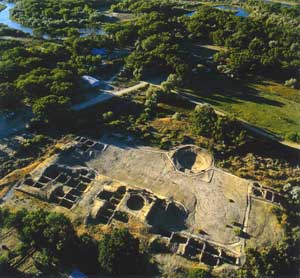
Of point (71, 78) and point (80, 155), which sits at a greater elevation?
point (71, 78)

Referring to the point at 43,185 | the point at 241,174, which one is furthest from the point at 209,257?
the point at 43,185

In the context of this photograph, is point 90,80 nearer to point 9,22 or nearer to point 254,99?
point 254,99

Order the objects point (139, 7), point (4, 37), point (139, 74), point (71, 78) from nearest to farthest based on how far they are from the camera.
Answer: point (71, 78) → point (139, 74) → point (4, 37) → point (139, 7)

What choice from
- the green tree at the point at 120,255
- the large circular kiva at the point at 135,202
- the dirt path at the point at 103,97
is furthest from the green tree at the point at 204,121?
the green tree at the point at 120,255

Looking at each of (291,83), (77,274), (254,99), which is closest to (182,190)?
(77,274)

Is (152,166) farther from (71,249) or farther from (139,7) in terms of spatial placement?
(139,7)

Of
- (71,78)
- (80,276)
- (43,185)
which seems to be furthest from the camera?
(71,78)

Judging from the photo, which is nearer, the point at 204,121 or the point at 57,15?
the point at 204,121
